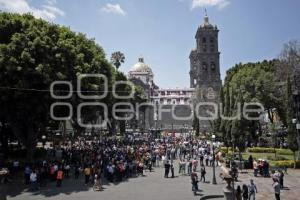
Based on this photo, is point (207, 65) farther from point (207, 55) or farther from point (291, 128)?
point (291, 128)

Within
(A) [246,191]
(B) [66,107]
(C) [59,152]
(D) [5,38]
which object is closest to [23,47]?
(D) [5,38]

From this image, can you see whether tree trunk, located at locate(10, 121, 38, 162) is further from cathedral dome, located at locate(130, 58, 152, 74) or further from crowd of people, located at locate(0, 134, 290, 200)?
cathedral dome, located at locate(130, 58, 152, 74)

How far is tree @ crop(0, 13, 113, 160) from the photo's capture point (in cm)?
2700

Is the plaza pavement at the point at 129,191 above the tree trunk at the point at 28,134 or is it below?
below

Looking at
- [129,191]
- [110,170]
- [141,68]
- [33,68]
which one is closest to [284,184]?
[129,191]

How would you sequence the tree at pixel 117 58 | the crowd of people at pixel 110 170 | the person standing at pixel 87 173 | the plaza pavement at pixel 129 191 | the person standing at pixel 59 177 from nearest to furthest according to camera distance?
the plaza pavement at pixel 129 191, the crowd of people at pixel 110 170, the person standing at pixel 59 177, the person standing at pixel 87 173, the tree at pixel 117 58

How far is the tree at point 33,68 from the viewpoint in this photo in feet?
88.6

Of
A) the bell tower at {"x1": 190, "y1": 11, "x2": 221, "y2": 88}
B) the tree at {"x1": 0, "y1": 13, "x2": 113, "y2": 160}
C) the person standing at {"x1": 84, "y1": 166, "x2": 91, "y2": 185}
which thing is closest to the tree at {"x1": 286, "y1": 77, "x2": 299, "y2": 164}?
the tree at {"x1": 0, "y1": 13, "x2": 113, "y2": 160}

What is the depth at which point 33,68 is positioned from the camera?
89.8 ft

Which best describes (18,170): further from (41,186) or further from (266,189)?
(266,189)

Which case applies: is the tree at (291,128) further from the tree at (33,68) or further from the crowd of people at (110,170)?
the tree at (33,68)

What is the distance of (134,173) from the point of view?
30562 mm

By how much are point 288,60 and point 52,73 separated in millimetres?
33491

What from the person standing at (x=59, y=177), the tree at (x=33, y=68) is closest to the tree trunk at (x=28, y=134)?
the tree at (x=33, y=68)
